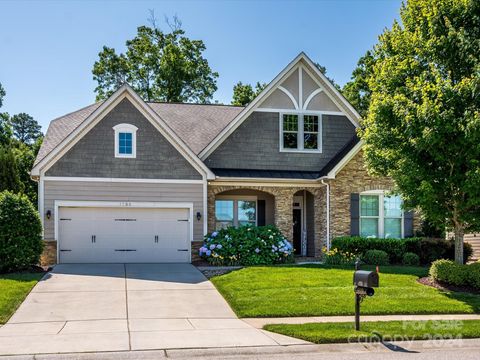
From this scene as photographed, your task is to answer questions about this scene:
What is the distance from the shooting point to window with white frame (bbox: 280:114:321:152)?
72.4ft

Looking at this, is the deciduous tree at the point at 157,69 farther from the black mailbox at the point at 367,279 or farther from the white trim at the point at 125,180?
the black mailbox at the point at 367,279

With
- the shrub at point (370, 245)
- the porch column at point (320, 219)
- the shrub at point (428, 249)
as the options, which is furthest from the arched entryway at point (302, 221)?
the shrub at point (428, 249)

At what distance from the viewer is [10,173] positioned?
2675cm

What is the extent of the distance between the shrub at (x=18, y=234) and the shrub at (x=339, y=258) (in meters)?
9.50

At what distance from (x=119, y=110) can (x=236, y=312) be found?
9.89 m

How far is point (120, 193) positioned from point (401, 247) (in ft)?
33.1

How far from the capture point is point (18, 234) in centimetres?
1620

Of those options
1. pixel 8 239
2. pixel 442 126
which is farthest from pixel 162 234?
pixel 442 126

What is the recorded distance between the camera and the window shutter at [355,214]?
66.9ft

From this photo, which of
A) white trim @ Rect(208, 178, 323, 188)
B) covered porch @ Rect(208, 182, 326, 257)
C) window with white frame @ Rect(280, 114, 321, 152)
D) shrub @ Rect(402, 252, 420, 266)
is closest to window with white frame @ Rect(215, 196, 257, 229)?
covered porch @ Rect(208, 182, 326, 257)

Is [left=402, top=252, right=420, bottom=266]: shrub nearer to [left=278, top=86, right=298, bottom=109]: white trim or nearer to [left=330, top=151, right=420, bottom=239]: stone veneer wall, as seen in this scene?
[left=330, top=151, right=420, bottom=239]: stone veneer wall

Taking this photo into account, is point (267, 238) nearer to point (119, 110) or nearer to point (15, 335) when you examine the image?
point (119, 110)

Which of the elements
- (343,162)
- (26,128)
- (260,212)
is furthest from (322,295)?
(26,128)

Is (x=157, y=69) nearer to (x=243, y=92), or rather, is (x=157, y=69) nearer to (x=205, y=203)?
(x=243, y=92)
